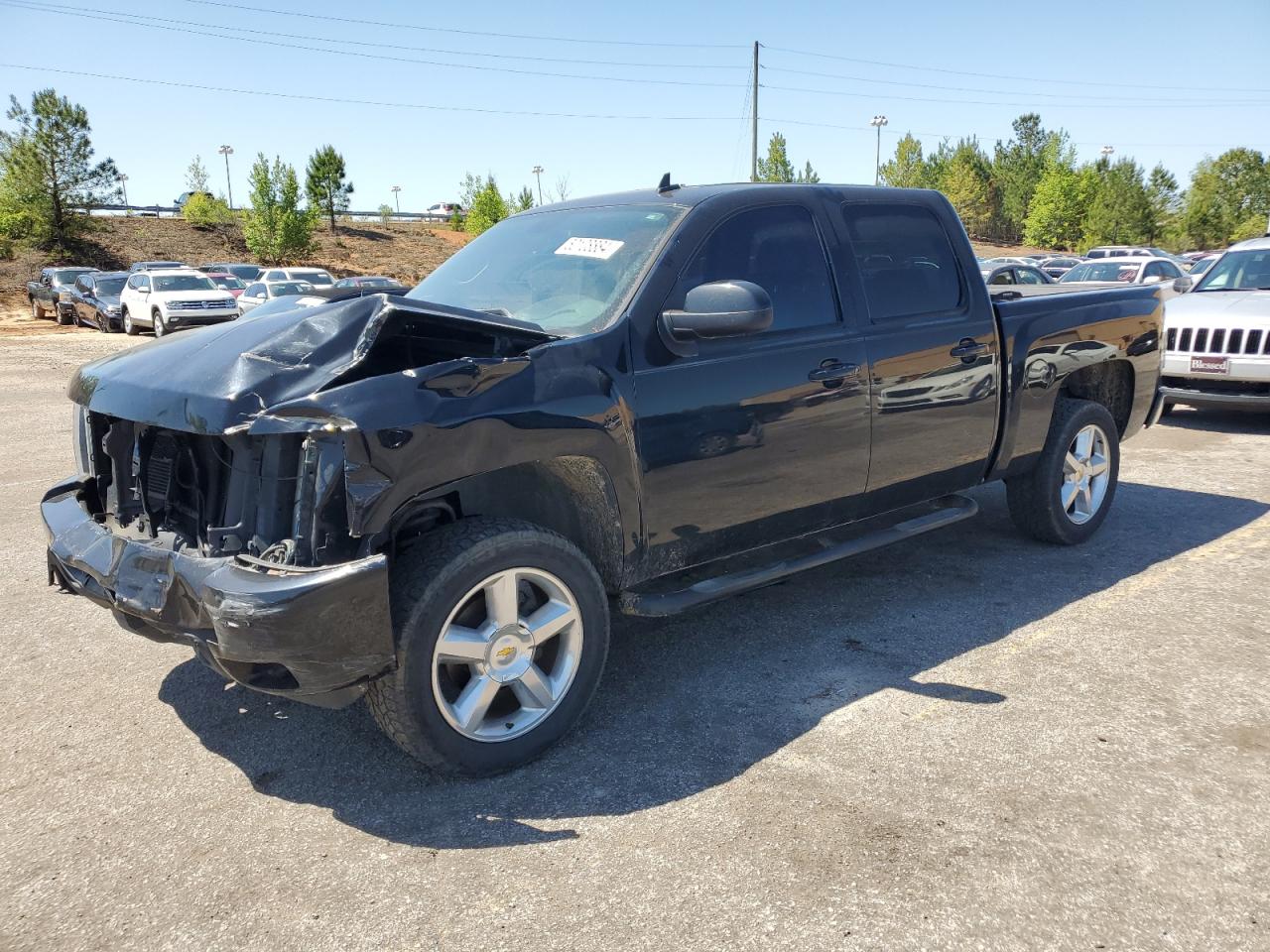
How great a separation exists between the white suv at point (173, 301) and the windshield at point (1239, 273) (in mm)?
21139

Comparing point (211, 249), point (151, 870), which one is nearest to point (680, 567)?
point (151, 870)

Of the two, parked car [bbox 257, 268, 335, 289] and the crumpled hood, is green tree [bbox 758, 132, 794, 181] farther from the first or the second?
the crumpled hood

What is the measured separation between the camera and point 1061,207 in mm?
74375

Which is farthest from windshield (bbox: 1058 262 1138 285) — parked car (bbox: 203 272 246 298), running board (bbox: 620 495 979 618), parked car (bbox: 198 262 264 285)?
parked car (bbox: 198 262 264 285)

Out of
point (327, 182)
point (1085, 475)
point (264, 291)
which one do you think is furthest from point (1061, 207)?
point (1085, 475)

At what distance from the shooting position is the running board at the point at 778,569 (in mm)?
3547

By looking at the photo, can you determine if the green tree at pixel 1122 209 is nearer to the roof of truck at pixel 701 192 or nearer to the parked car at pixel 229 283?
A: the parked car at pixel 229 283

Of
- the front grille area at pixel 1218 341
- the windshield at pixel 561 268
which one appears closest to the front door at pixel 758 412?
the windshield at pixel 561 268

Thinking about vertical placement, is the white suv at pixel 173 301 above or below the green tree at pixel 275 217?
below

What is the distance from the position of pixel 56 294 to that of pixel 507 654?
3451 cm

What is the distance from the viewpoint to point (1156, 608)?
15.1ft

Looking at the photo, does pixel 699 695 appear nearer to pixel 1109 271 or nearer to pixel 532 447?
pixel 532 447

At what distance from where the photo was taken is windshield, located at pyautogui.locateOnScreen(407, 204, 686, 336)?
12.0 feet

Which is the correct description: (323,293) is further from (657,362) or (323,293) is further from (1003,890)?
(1003,890)
